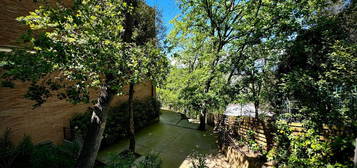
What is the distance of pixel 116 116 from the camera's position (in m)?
5.70

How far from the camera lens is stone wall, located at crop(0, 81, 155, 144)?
351 cm

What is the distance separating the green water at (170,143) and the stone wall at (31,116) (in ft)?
6.03

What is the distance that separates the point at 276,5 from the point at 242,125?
4.41 metres

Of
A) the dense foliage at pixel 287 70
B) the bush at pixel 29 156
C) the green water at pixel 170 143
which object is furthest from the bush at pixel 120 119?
the dense foliage at pixel 287 70

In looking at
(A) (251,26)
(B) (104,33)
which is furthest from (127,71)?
(A) (251,26)

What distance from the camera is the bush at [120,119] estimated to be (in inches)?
184

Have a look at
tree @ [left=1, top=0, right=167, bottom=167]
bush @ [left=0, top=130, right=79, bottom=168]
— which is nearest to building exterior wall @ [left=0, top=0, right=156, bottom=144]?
bush @ [left=0, top=130, right=79, bottom=168]

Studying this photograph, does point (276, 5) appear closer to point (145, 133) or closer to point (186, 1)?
point (186, 1)

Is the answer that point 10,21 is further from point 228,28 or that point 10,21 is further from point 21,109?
point 228,28

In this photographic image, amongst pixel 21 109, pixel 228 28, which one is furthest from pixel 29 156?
pixel 228 28

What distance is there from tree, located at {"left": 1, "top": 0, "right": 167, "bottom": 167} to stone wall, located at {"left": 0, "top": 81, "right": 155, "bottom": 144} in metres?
0.87

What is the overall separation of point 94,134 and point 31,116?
2.79 metres

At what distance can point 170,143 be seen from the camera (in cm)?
571

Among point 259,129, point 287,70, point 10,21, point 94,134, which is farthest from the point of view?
point 287,70
